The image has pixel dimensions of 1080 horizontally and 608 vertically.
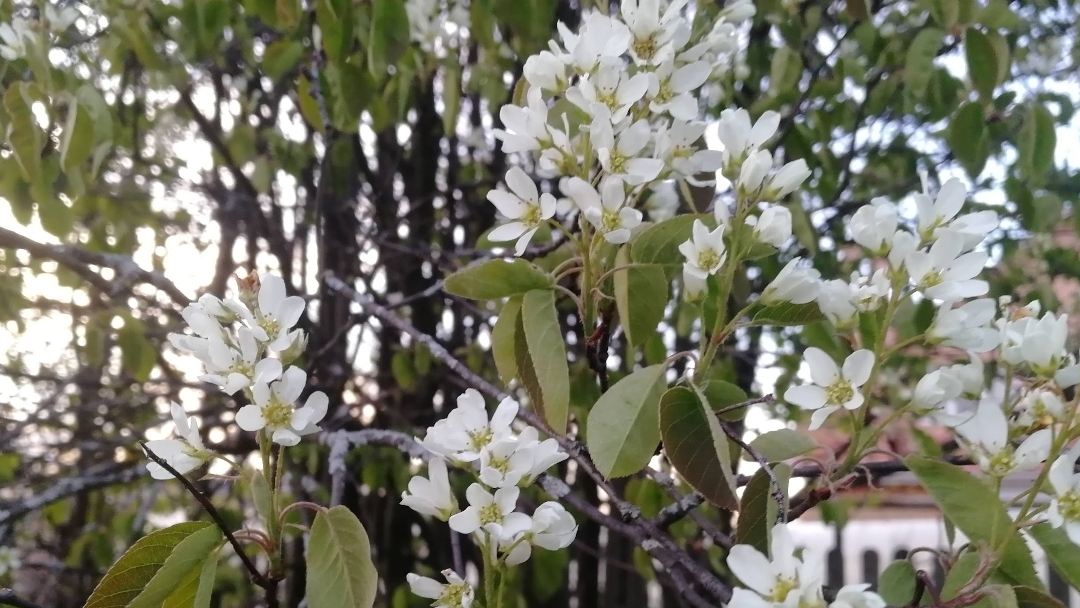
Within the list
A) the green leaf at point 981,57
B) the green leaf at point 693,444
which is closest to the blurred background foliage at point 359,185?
the green leaf at point 981,57

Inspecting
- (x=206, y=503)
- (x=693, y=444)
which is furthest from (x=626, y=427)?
(x=206, y=503)

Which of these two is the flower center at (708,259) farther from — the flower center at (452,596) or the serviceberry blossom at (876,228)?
the flower center at (452,596)

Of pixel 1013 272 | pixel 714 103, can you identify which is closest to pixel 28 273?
pixel 714 103

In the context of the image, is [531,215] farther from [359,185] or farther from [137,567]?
[359,185]

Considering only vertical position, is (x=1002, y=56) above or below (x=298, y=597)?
above

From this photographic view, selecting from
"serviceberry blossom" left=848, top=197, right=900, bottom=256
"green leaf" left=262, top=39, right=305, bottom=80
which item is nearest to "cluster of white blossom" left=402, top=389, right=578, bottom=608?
"serviceberry blossom" left=848, top=197, right=900, bottom=256

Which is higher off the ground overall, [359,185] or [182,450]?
[359,185]

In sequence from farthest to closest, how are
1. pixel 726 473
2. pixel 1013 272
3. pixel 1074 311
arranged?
pixel 1074 311
pixel 1013 272
pixel 726 473

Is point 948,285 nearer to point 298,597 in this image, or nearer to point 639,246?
point 639,246
